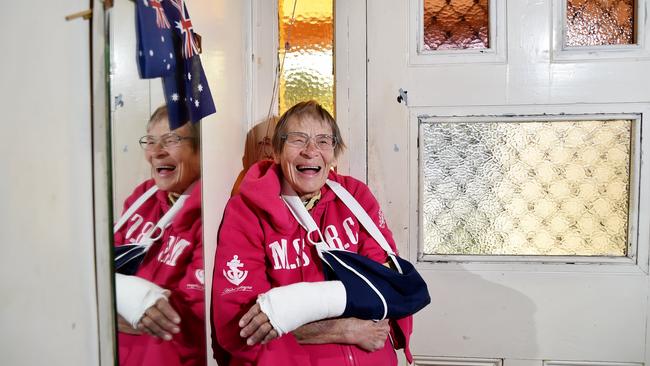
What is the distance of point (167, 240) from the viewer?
2.43 ft

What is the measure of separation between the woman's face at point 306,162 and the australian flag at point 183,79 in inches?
12.1

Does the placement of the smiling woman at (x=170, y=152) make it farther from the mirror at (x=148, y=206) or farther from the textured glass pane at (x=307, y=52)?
the textured glass pane at (x=307, y=52)

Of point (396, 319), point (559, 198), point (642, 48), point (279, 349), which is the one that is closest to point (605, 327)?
point (559, 198)

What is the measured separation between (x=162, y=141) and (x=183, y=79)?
0.16 metres

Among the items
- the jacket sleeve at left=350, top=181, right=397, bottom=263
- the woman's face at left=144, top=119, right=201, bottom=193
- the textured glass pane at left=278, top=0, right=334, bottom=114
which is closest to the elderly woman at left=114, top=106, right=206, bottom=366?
the woman's face at left=144, top=119, right=201, bottom=193

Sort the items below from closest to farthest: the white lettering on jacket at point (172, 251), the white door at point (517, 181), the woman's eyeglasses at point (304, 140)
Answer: the white lettering on jacket at point (172, 251) → the woman's eyeglasses at point (304, 140) → the white door at point (517, 181)

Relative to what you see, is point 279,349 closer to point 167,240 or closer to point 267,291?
point 267,291

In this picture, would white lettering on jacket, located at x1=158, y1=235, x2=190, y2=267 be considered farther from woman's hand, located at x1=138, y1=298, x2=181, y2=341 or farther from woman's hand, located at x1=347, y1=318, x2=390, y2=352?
woman's hand, located at x1=347, y1=318, x2=390, y2=352

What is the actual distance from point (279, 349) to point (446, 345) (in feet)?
2.02

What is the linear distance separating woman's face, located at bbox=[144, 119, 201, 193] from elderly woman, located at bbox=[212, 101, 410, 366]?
25 cm

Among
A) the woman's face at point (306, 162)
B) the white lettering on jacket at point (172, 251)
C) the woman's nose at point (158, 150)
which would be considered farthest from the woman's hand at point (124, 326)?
the woman's face at point (306, 162)

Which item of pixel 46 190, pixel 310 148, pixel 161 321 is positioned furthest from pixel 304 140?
pixel 46 190

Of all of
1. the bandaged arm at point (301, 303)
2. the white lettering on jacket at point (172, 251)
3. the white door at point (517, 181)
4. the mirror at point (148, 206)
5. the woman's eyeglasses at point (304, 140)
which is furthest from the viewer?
the white door at point (517, 181)

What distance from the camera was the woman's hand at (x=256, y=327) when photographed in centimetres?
98
